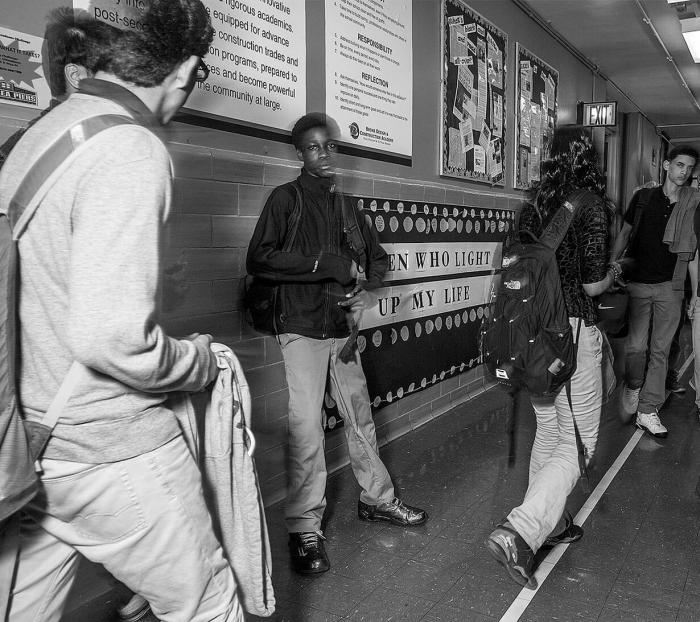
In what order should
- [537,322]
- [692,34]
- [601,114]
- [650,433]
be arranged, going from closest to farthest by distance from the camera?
[537,322] < [650,433] < [692,34] < [601,114]

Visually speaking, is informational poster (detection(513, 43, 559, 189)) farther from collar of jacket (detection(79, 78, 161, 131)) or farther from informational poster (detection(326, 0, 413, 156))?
collar of jacket (detection(79, 78, 161, 131))

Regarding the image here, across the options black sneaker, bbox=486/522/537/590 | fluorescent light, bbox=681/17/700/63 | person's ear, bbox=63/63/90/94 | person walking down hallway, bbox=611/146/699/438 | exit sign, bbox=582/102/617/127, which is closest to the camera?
person's ear, bbox=63/63/90/94

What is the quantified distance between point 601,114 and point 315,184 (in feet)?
19.6

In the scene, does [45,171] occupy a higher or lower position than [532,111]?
lower

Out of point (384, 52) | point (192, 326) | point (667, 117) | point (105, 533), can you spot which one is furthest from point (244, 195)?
point (667, 117)

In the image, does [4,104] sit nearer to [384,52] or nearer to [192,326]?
[192,326]

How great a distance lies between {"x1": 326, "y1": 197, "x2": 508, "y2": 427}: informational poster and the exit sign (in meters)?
2.67

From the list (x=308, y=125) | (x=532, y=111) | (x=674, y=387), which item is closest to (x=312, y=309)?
(x=308, y=125)

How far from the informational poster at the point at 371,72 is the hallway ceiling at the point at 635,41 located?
7.61 feet

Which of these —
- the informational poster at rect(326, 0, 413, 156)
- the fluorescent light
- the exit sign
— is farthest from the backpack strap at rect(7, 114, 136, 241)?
the exit sign

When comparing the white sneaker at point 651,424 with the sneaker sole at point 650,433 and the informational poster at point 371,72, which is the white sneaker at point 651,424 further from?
the informational poster at point 371,72

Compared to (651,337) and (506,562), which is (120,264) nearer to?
(506,562)

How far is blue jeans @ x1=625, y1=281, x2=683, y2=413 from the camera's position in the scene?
14.8ft

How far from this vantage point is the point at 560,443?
8.67ft
